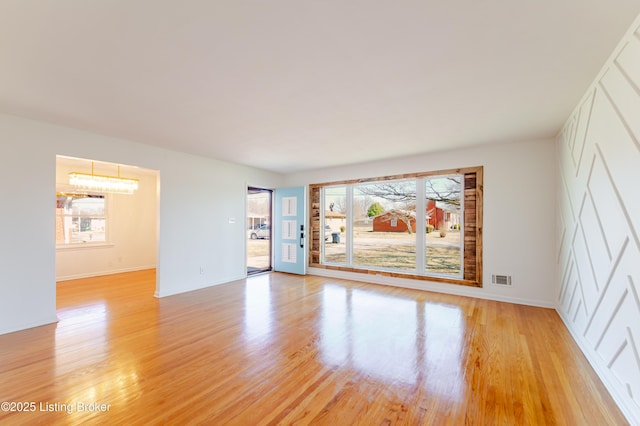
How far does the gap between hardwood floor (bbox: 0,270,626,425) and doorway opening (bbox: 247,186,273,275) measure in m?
3.18

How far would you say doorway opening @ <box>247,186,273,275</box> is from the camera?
Result: 281 inches

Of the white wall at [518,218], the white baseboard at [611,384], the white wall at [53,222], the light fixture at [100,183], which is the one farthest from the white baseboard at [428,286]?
the light fixture at [100,183]

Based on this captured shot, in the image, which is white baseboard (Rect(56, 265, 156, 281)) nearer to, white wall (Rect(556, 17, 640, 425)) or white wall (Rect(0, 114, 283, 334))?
white wall (Rect(0, 114, 283, 334))

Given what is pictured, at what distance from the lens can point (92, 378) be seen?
2.21m

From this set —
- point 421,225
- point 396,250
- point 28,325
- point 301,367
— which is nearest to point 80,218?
point 28,325

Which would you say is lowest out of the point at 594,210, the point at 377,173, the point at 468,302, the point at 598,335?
the point at 468,302

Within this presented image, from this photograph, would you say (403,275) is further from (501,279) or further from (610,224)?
(610,224)

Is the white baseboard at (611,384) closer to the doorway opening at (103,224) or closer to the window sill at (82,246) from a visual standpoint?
the doorway opening at (103,224)

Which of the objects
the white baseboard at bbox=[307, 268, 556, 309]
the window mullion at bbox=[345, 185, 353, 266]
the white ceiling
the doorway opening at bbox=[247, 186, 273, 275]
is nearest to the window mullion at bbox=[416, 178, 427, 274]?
the white baseboard at bbox=[307, 268, 556, 309]

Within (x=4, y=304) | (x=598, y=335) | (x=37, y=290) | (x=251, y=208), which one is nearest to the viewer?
(x=598, y=335)

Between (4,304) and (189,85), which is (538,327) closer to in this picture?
(189,85)

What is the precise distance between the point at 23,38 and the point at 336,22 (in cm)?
213

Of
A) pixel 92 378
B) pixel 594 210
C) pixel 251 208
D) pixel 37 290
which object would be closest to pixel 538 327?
pixel 594 210

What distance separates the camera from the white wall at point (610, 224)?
73.2 inches
